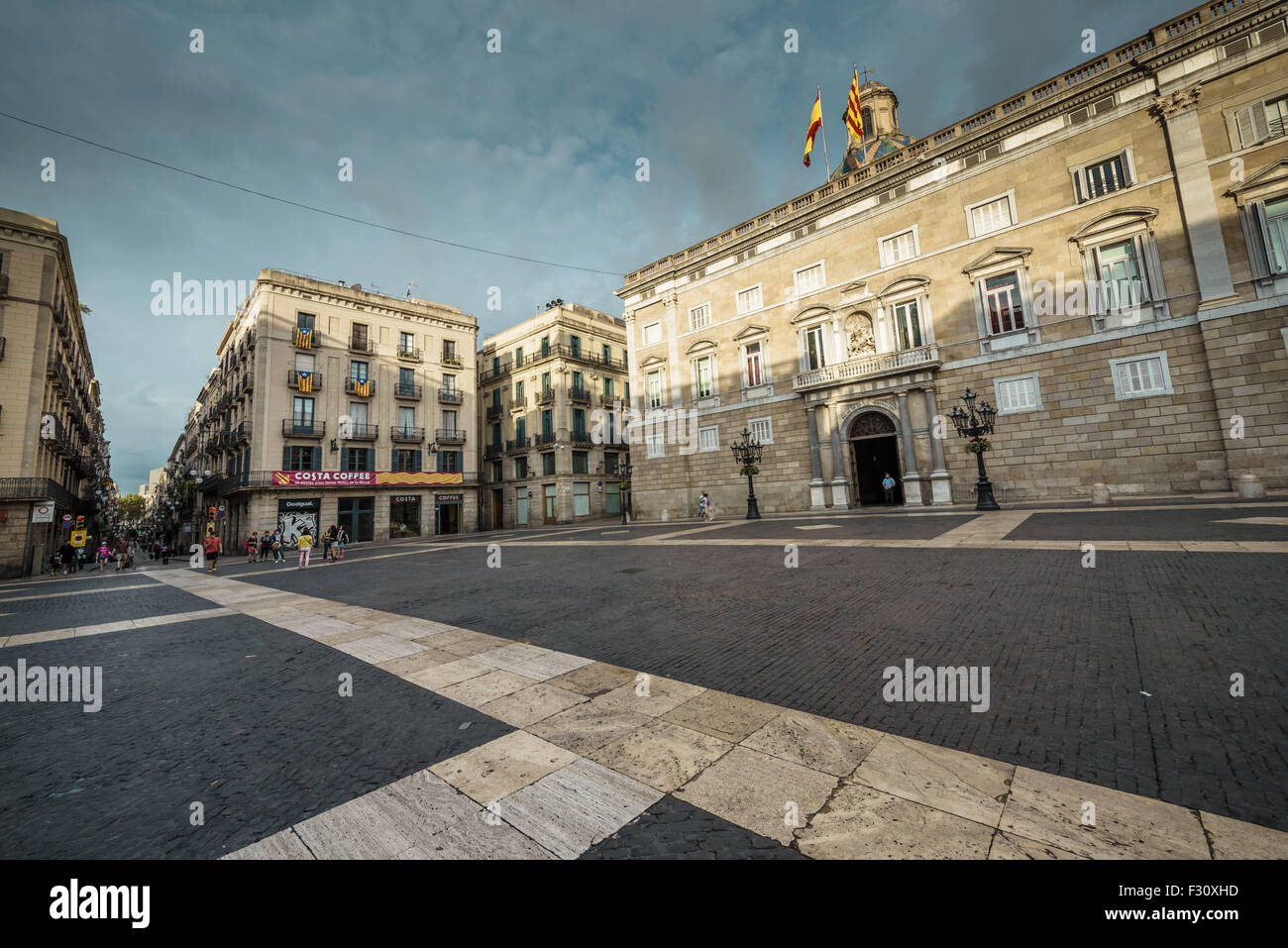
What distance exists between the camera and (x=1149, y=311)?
16.4m

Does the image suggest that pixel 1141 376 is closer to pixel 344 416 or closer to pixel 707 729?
pixel 707 729

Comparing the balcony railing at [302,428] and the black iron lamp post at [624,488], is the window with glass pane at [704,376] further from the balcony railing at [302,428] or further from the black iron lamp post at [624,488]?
the balcony railing at [302,428]

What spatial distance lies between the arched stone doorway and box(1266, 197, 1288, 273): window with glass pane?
1213 cm

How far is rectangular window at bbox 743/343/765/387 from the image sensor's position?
25.6m

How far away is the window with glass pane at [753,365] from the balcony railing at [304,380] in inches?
1034

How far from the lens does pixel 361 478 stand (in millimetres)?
30609

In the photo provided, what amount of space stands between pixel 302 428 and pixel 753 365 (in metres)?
27.1

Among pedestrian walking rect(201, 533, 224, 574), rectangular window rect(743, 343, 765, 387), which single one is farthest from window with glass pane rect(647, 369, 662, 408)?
pedestrian walking rect(201, 533, 224, 574)

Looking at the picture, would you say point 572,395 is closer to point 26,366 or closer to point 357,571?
point 357,571

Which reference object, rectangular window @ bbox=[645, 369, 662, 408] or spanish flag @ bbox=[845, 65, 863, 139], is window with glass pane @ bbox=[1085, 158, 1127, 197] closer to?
spanish flag @ bbox=[845, 65, 863, 139]

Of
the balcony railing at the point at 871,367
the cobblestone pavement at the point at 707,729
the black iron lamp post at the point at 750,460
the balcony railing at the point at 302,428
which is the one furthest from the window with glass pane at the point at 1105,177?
the balcony railing at the point at 302,428

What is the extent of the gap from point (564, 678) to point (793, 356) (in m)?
23.4

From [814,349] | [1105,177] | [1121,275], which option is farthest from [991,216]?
[814,349]
